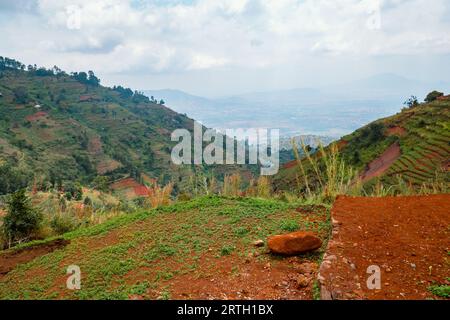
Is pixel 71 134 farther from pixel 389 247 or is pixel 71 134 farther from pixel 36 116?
pixel 389 247

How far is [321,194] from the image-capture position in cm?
753

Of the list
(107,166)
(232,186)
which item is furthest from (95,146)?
A: (232,186)

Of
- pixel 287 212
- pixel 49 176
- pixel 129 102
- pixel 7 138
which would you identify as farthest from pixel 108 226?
pixel 129 102

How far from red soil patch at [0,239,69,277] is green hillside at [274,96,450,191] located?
14269 millimetres

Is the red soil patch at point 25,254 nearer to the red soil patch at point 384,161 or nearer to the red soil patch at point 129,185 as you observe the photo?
the red soil patch at point 384,161

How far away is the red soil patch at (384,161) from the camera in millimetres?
26086

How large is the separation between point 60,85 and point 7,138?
136 feet

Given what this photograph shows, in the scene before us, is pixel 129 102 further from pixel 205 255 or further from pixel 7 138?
pixel 205 255

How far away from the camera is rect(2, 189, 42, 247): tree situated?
762 centimetres

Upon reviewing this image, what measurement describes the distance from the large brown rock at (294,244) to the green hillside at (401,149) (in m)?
14.6

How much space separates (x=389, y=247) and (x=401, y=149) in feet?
82.5

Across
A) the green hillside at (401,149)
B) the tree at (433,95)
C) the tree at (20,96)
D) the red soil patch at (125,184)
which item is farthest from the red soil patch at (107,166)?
the tree at (433,95)

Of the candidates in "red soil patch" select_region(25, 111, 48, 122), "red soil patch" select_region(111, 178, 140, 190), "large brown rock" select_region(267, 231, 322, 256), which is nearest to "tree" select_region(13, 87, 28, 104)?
"red soil patch" select_region(25, 111, 48, 122)

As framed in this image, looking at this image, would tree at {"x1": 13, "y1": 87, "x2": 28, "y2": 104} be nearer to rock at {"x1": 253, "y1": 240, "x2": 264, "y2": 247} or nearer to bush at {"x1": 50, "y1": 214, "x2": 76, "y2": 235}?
bush at {"x1": 50, "y1": 214, "x2": 76, "y2": 235}
